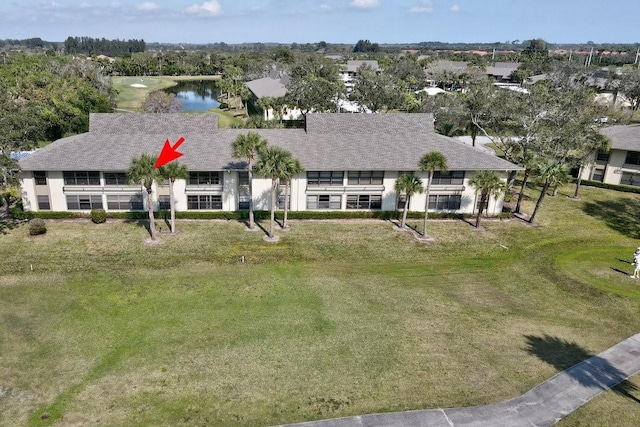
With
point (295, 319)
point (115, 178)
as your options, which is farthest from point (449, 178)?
point (115, 178)

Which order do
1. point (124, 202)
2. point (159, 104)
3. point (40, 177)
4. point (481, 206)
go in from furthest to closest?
point (159, 104) → point (124, 202) → point (40, 177) → point (481, 206)

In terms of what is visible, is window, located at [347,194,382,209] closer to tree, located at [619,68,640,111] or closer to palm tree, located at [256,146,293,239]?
palm tree, located at [256,146,293,239]

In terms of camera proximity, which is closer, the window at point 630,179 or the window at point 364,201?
the window at point 364,201

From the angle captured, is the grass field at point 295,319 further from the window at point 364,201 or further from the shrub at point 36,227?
the window at point 364,201

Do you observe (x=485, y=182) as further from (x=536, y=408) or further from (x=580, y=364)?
(x=536, y=408)

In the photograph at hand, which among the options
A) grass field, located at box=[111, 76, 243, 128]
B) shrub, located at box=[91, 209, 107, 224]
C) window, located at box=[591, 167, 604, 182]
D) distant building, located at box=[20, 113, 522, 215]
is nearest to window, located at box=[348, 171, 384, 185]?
distant building, located at box=[20, 113, 522, 215]

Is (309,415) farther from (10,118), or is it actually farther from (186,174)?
(10,118)

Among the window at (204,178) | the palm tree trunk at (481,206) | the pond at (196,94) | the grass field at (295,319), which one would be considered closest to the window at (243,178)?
the window at (204,178)
